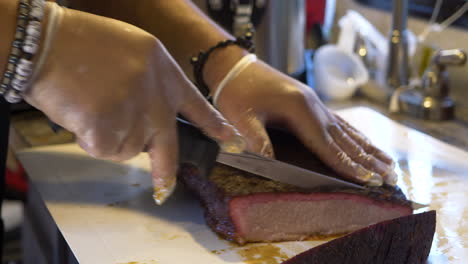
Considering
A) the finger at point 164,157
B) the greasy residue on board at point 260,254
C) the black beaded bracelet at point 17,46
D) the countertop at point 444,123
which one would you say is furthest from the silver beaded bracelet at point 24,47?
the countertop at point 444,123

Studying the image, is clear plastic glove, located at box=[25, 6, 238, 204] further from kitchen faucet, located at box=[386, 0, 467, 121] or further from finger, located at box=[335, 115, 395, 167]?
kitchen faucet, located at box=[386, 0, 467, 121]

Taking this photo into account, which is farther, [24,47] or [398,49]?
[398,49]

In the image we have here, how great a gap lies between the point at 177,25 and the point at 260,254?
599 mm

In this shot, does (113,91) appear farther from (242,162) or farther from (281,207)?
(281,207)

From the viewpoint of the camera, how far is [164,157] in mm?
979

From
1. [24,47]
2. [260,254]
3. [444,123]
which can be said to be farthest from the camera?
[444,123]

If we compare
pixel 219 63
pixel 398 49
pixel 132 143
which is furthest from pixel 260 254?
pixel 398 49

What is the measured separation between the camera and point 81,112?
0.87 m

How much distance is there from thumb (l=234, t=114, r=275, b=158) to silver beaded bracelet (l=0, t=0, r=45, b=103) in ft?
1.69

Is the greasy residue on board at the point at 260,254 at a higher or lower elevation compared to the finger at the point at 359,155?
lower

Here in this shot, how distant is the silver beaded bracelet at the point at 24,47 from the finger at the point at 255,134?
0.51 meters

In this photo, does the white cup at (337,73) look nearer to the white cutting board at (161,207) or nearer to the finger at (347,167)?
the white cutting board at (161,207)

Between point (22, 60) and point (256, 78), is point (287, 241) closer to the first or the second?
point (256, 78)

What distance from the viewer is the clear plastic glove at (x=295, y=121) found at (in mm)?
1241
